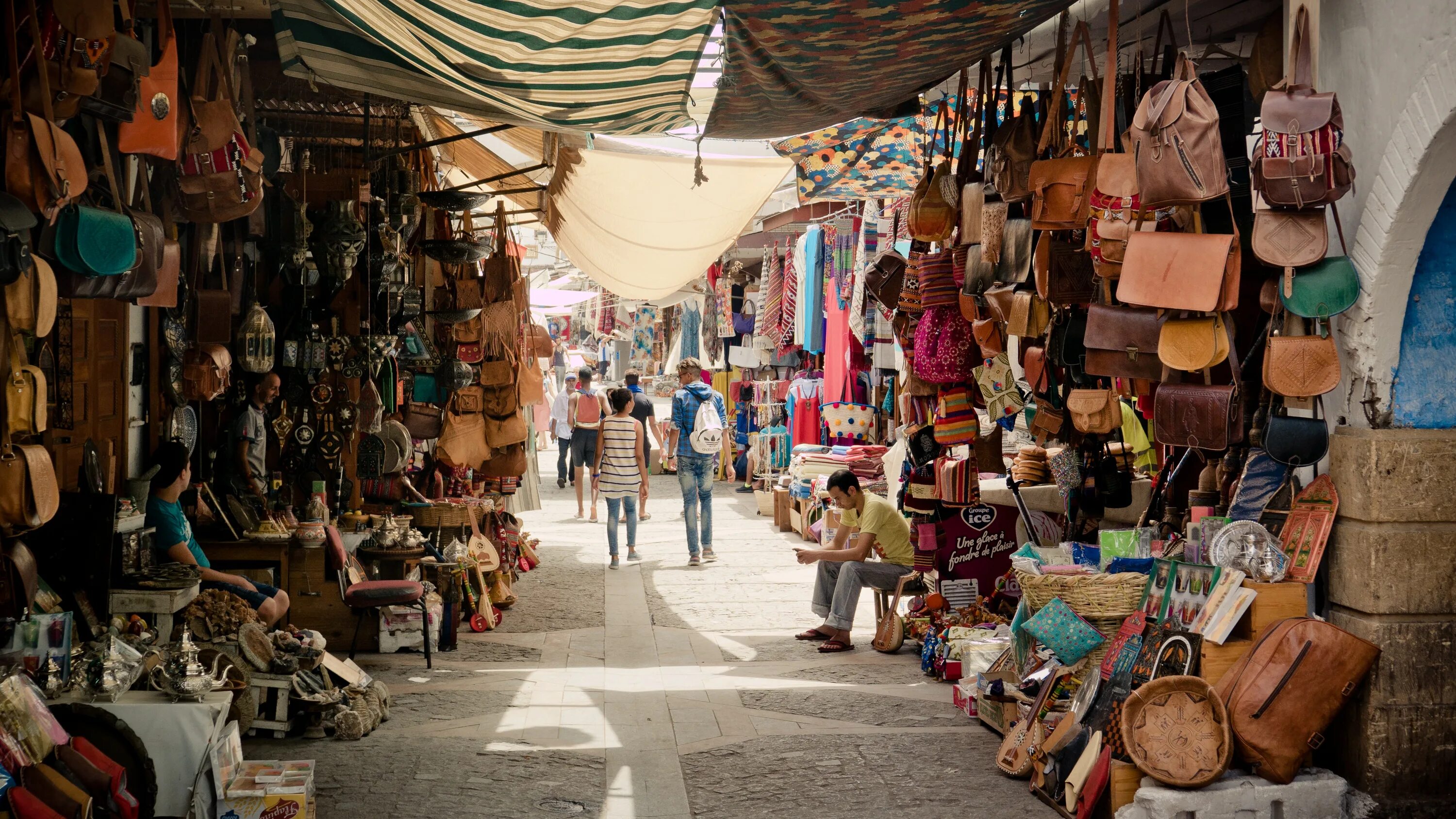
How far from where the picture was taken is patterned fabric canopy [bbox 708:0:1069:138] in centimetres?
404

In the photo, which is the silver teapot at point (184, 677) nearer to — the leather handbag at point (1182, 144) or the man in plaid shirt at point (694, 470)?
the leather handbag at point (1182, 144)

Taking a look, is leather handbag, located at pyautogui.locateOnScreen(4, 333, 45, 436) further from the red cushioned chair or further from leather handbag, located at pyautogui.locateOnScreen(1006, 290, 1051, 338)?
leather handbag, located at pyautogui.locateOnScreen(1006, 290, 1051, 338)

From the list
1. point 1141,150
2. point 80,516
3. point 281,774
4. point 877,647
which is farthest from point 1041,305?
point 80,516

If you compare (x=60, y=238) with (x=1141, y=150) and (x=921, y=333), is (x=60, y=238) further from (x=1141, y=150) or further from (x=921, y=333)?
(x=921, y=333)

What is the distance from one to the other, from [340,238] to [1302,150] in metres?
5.42

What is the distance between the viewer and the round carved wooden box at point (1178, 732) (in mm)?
4180

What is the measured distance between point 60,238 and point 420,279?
593cm

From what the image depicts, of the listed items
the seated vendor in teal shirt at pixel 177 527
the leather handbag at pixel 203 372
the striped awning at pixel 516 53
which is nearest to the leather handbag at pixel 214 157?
the striped awning at pixel 516 53

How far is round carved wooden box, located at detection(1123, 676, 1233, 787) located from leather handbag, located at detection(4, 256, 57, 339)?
12.1 feet

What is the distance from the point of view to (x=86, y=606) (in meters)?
5.18

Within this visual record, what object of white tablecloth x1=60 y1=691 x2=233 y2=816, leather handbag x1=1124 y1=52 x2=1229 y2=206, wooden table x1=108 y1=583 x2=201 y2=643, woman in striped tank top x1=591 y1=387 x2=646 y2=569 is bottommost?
white tablecloth x1=60 y1=691 x2=233 y2=816

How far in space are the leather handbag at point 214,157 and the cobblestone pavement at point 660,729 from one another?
7.80 feet

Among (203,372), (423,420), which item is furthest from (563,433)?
(203,372)

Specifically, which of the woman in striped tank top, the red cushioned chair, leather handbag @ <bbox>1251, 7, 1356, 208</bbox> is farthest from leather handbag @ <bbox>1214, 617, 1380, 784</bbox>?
the woman in striped tank top
